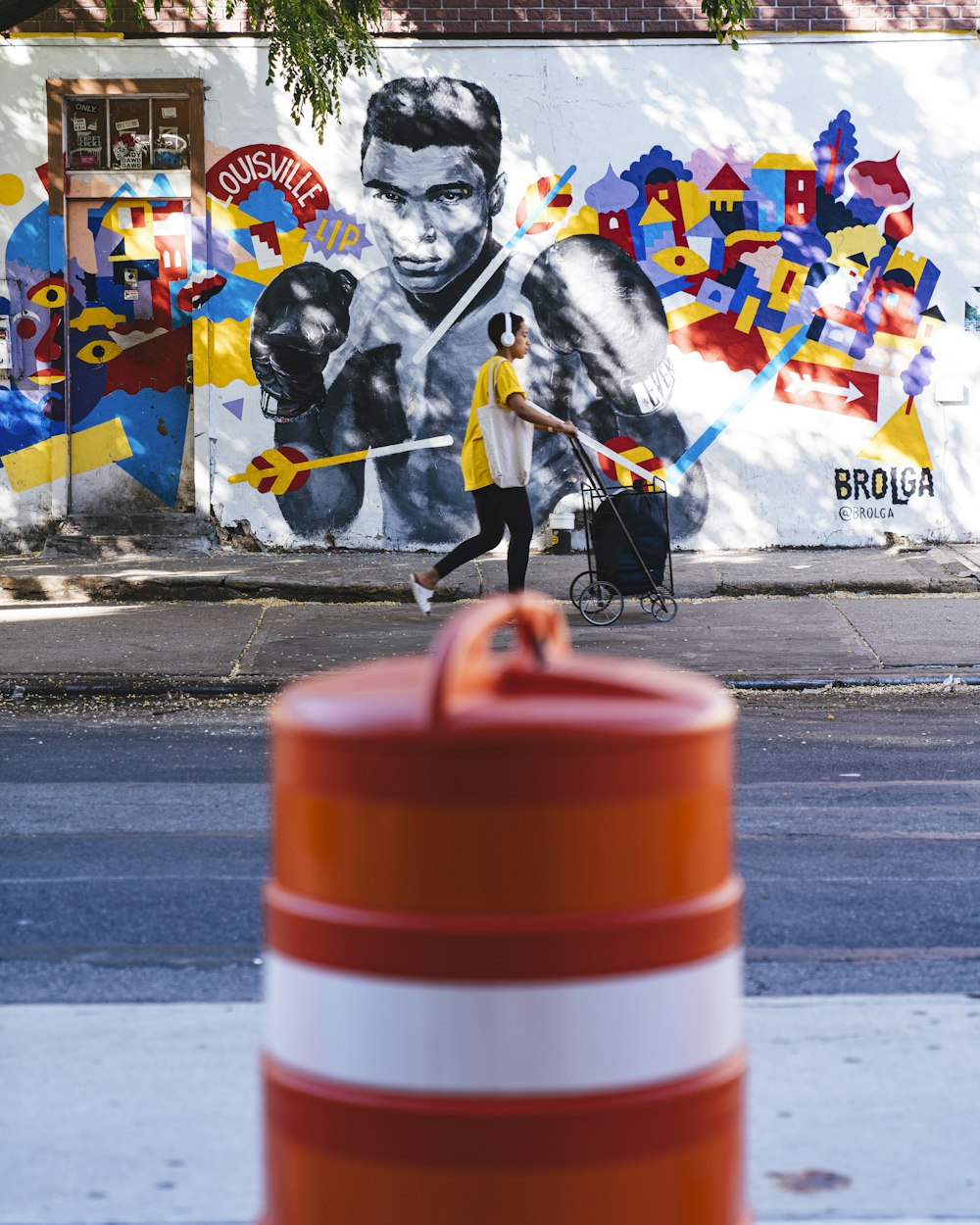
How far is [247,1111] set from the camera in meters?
3.48

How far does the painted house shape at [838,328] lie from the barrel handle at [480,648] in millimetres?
11540

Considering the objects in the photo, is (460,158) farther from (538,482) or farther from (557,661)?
(557,661)

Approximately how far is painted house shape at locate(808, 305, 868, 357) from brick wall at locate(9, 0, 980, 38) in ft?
7.22

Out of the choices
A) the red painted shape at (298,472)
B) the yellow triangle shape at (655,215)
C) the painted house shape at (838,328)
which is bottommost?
the red painted shape at (298,472)

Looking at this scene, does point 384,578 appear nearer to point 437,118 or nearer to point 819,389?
point 437,118

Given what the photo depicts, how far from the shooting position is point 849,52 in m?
13.1

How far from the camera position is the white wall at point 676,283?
13.2 metres

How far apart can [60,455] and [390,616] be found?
390 cm

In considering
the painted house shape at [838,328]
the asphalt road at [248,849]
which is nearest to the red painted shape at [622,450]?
the painted house shape at [838,328]

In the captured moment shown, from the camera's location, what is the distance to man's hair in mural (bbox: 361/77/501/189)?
43.3 ft

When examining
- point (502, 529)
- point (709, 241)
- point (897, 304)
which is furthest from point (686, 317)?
point (502, 529)

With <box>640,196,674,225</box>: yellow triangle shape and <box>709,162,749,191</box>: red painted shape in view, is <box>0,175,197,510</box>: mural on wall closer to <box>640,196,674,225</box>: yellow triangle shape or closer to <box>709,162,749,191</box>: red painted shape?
<box>640,196,674,225</box>: yellow triangle shape

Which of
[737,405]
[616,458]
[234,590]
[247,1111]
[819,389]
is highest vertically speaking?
[819,389]

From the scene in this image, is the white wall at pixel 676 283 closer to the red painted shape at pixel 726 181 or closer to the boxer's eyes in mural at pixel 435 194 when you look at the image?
the red painted shape at pixel 726 181
